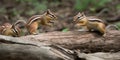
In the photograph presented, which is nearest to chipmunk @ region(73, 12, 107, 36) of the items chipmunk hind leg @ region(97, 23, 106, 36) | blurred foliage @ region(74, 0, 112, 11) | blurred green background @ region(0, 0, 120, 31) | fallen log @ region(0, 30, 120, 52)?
chipmunk hind leg @ region(97, 23, 106, 36)

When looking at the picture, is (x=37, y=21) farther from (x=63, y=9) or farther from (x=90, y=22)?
(x=63, y=9)

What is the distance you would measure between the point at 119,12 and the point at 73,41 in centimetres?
685

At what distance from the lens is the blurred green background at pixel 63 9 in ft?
45.0

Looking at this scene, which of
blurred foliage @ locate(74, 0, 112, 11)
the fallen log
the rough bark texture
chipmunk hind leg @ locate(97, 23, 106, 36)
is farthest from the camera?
blurred foliage @ locate(74, 0, 112, 11)

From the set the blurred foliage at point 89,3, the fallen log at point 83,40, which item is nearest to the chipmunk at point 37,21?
the fallen log at point 83,40

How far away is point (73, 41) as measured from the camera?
7.47 metres

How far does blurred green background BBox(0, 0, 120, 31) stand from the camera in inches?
540

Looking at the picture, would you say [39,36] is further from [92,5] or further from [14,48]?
[92,5]

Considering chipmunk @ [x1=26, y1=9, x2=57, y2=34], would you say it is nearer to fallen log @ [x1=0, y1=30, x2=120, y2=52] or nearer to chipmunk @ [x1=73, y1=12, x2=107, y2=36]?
fallen log @ [x1=0, y1=30, x2=120, y2=52]

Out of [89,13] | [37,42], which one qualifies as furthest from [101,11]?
[37,42]

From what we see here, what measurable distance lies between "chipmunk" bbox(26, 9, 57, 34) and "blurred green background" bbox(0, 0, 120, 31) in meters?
4.83

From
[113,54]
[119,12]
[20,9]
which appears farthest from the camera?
[20,9]

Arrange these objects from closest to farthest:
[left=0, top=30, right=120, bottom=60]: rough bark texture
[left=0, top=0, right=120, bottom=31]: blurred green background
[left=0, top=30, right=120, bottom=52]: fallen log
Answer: [left=0, top=30, right=120, bottom=60]: rough bark texture < [left=0, top=30, right=120, bottom=52]: fallen log < [left=0, top=0, right=120, bottom=31]: blurred green background

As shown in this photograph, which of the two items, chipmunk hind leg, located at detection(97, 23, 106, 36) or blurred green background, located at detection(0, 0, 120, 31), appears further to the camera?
blurred green background, located at detection(0, 0, 120, 31)
